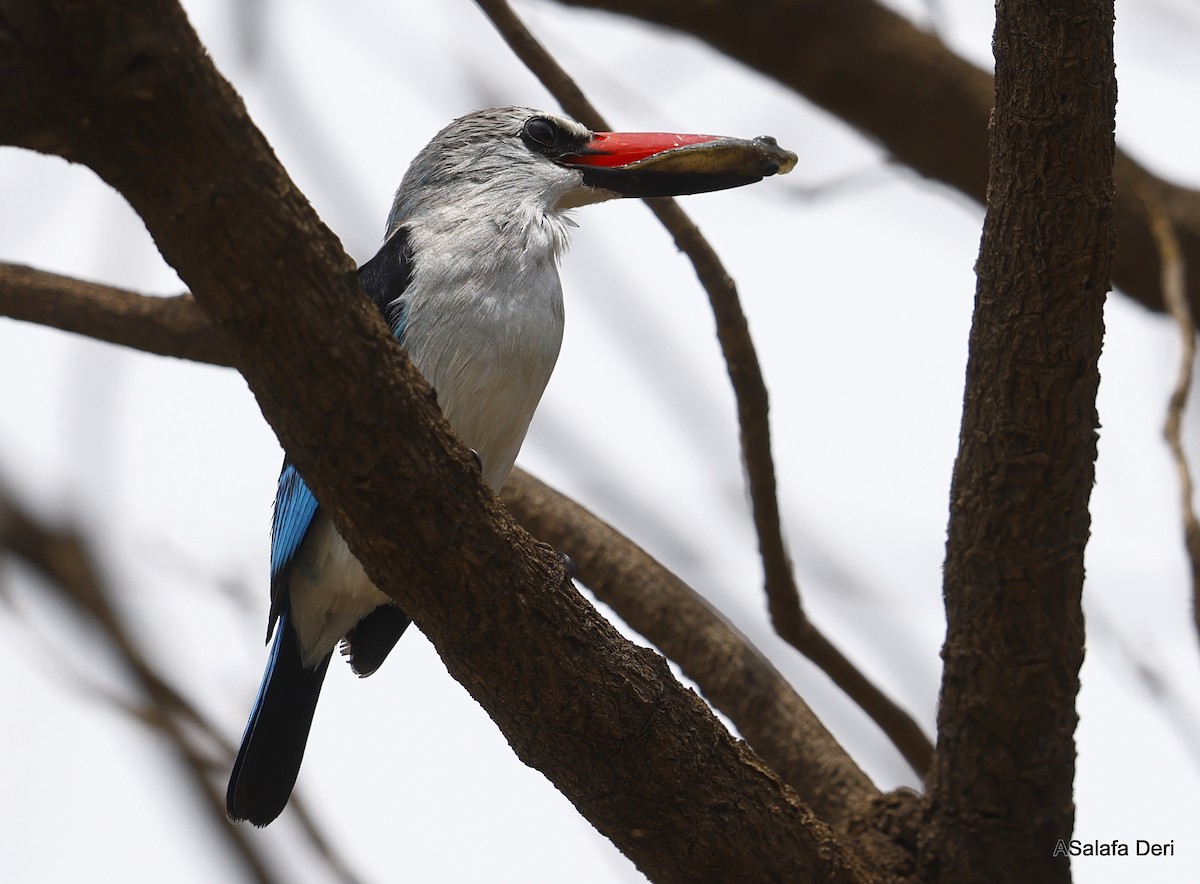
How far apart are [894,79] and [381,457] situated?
3.05 metres

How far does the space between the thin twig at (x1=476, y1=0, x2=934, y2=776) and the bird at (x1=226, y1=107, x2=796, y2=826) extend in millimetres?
144

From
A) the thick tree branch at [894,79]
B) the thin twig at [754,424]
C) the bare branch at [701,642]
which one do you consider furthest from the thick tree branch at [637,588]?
the thick tree branch at [894,79]

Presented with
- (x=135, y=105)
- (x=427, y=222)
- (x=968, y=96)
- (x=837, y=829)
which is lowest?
(x=837, y=829)

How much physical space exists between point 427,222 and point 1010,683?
1.67 meters

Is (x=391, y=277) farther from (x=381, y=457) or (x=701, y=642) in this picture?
(x=701, y=642)

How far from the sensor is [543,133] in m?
3.26

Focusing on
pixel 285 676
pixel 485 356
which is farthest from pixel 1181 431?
pixel 285 676

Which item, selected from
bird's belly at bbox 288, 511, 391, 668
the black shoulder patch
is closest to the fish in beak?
the black shoulder patch

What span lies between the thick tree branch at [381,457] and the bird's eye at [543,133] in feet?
4.83

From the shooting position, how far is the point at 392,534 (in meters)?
1.91

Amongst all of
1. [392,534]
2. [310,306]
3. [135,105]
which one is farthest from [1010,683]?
[135,105]

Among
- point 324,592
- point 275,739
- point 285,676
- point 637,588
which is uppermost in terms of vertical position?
point 637,588

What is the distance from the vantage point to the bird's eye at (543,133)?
326cm

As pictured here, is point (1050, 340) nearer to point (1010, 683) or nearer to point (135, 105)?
point (1010, 683)
